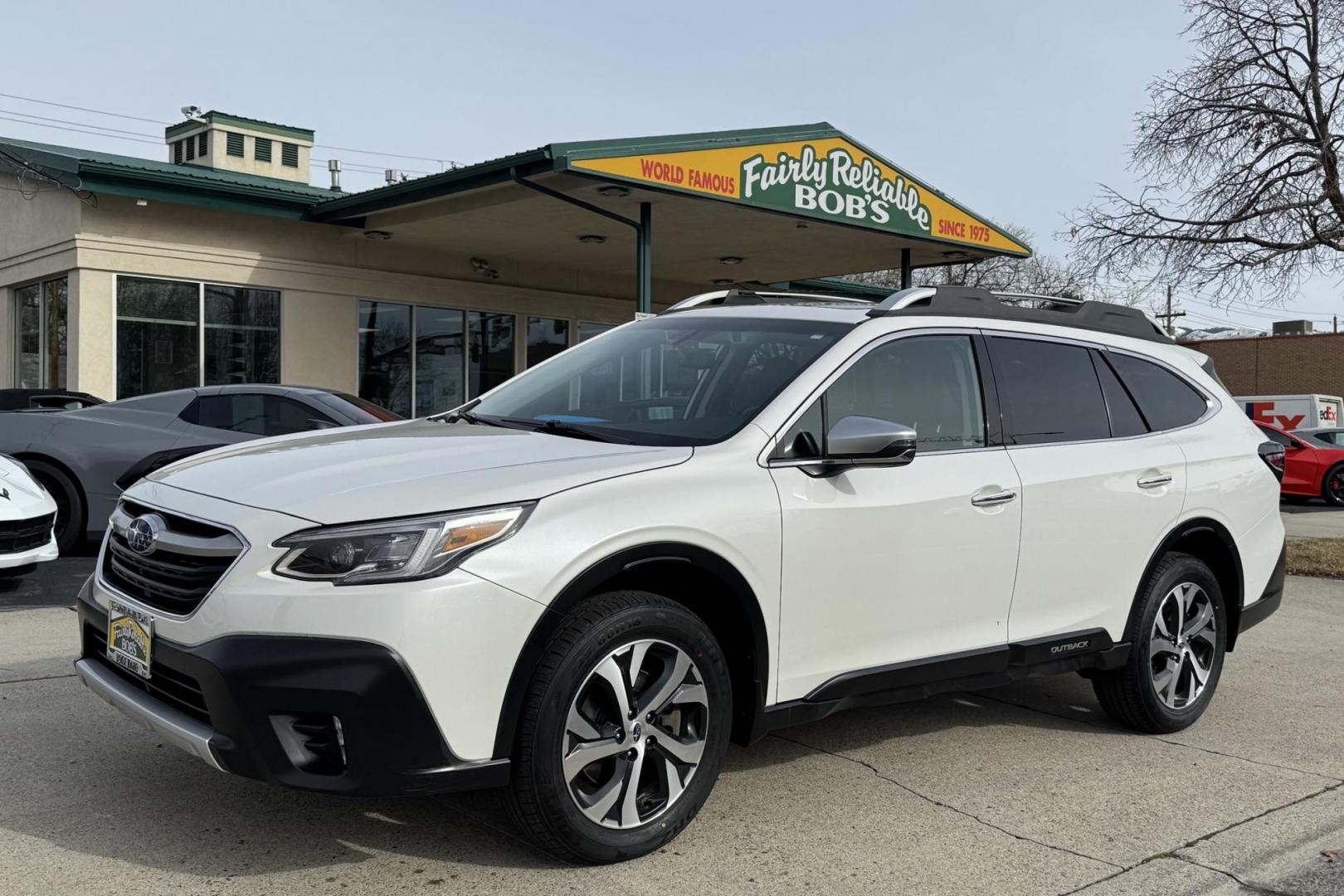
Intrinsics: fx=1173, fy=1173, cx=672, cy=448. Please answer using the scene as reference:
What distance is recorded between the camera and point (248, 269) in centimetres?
1609

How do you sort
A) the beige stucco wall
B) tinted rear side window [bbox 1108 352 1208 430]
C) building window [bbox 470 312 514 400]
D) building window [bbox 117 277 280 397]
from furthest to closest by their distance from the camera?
building window [bbox 470 312 514 400] → building window [bbox 117 277 280 397] → the beige stucco wall → tinted rear side window [bbox 1108 352 1208 430]

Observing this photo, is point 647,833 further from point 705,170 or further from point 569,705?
point 705,170

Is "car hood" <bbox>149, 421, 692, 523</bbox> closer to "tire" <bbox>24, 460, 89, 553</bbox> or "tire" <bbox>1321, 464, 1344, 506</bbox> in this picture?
"tire" <bbox>24, 460, 89, 553</bbox>

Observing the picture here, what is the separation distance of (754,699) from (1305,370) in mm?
45558

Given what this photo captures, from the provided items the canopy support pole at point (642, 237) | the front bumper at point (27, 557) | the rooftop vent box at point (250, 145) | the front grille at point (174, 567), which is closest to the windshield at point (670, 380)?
the front grille at point (174, 567)

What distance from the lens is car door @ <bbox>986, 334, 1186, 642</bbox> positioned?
181 inches

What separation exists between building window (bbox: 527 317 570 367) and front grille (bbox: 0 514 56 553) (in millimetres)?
12278

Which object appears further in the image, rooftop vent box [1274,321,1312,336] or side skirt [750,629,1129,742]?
rooftop vent box [1274,321,1312,336]

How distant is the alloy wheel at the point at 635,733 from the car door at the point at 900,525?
404 millimetres

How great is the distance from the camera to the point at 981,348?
470cm

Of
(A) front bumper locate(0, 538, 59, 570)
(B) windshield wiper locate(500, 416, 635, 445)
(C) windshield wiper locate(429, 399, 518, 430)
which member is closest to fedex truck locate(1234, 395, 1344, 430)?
(A) front bumper locate(0, 538, 59, 570)

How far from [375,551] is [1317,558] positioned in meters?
10.5

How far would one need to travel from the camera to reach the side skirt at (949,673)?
3.94 m

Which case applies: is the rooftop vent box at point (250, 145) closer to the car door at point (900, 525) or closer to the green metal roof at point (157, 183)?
the green metal roof at point (157, 183)
